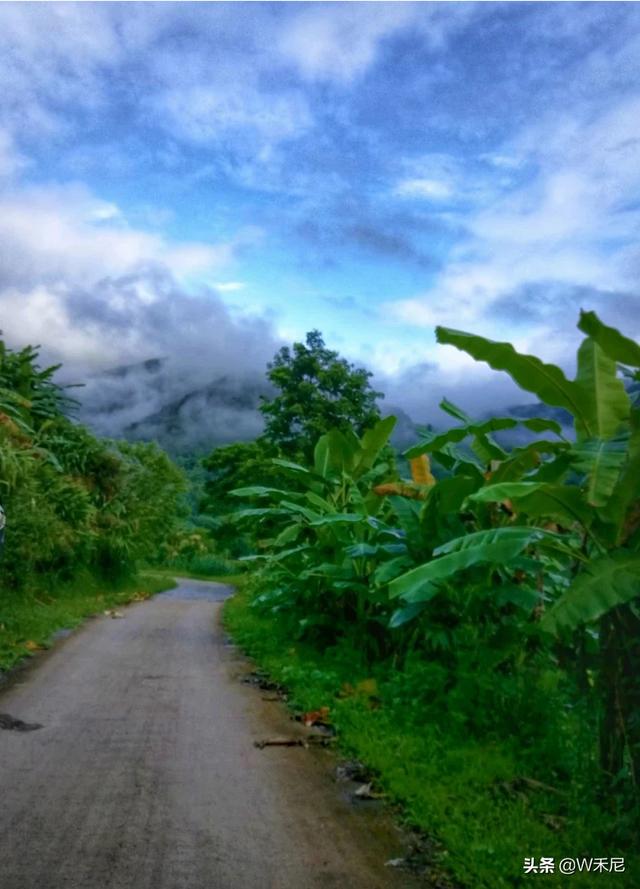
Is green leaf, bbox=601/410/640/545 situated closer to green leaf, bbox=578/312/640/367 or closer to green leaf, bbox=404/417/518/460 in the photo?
green leaf, bbox=578/312/640/367

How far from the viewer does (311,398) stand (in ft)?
84.0

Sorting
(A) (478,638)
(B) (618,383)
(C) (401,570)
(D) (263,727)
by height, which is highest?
(B) (618,383)

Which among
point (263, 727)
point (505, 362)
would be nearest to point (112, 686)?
point (263, 727)

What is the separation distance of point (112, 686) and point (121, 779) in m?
3.50

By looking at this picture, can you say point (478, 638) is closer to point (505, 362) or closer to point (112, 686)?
point (505, 362)

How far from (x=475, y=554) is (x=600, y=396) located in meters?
1.26

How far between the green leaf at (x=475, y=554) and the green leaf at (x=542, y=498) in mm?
150

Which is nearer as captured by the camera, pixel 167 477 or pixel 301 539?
pixel 301 539

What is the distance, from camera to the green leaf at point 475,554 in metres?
5.22

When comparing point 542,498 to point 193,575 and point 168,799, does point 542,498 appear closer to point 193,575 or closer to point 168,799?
point 168,799

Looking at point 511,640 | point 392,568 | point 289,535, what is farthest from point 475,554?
point 289,535

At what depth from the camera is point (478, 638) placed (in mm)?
7023

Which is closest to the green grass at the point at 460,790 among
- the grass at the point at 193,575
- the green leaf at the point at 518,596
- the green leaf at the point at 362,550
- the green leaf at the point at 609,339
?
the green leaf at the point at 518,596

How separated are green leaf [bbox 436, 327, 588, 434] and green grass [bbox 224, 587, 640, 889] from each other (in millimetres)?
2248
